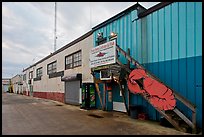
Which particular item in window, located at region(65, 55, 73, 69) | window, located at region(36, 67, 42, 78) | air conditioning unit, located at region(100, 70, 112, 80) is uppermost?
window, located at region(65, 55, 73, 69)

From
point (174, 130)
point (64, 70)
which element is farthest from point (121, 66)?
point (64, 70)

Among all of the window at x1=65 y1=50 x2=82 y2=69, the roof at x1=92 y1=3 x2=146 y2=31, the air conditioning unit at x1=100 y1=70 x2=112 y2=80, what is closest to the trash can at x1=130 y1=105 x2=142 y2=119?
the air conditioning unit at x1=100 y1=70 x2=112 y2=80

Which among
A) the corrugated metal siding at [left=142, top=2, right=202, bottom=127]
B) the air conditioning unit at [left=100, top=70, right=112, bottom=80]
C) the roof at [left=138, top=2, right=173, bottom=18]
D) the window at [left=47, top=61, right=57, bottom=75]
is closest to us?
the corrugated metal siding at [left=142, top=2, right=202, bottom=127]

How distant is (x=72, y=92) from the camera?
67.5 feet

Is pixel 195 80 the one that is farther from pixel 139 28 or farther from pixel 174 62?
pixel 139 28

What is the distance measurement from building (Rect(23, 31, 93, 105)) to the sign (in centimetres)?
399

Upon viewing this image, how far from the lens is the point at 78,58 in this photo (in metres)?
20.0

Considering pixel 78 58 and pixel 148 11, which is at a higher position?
pixel 148 11

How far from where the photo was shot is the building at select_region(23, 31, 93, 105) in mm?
18453

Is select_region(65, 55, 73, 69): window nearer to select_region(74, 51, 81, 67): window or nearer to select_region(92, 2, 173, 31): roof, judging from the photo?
select_region(74, 51, 81, 67): window

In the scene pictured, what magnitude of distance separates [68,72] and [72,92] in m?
2.47

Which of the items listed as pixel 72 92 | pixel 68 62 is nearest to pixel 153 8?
pixel 72 92

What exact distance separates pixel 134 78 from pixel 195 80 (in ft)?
8.87

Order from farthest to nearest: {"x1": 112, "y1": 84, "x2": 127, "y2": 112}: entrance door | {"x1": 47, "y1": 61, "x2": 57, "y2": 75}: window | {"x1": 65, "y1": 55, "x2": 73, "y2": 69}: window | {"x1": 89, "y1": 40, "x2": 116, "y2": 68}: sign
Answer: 1. {"x1": 47, "y1": 61, "x2": 57, "y2": 75}: window
2. {"x1": 65, "y1": 55, "x2": 73, "y2": 69}: window
3. {"x1": 112, "y1": 84, "x2": 127, "y2": 112}: entrance door
4. {"x1": 89, "y1": 40, "x2": 116, "y2": 68}: sign
